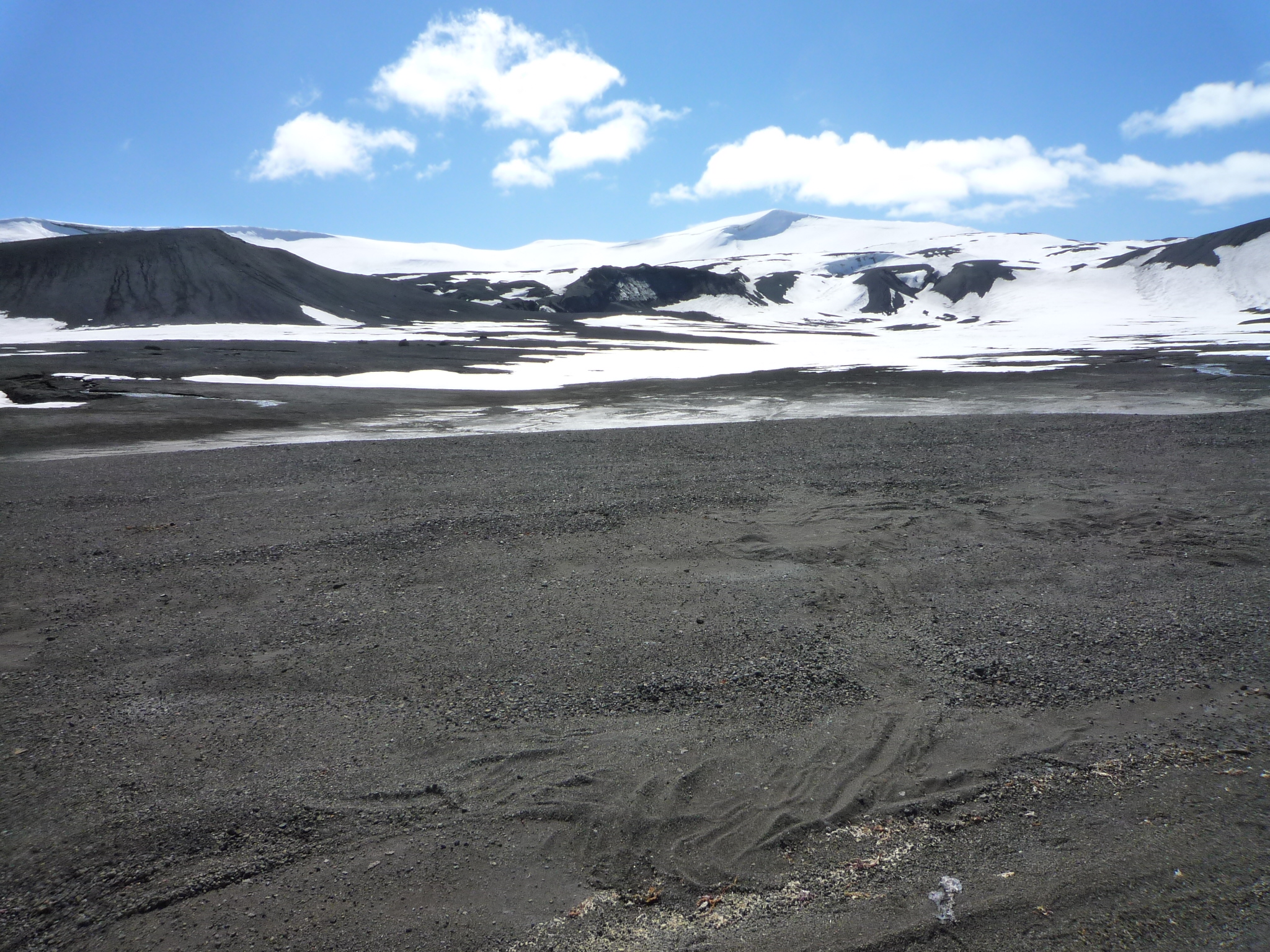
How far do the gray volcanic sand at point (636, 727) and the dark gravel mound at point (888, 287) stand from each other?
327ft

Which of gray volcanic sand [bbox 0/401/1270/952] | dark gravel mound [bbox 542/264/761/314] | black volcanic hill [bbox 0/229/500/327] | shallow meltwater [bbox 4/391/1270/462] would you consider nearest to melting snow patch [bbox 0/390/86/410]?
shallow meltwater [bbox 4/391/1270/462]

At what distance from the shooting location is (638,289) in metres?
101

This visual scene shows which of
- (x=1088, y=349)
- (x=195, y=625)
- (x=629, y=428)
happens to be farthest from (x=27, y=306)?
(x=1088, y=349)

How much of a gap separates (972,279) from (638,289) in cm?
4470

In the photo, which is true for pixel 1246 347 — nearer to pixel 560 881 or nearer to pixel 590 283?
pixel 560 881

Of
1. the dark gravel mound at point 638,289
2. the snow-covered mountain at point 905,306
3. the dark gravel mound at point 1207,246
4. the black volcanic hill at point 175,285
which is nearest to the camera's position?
the snow-covered mountain at point 905,306

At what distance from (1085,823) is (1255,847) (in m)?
0.64

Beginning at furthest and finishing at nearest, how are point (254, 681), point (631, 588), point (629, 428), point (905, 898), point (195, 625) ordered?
point (629, 428) → point (631, 588) → point (195, 625) → point (254, 681) → point (905, 898)

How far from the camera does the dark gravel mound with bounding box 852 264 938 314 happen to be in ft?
336

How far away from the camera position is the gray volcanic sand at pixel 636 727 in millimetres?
3100

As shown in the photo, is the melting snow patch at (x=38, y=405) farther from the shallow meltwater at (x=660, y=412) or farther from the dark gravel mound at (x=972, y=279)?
the dark gravel mound at (x=972, y=279)

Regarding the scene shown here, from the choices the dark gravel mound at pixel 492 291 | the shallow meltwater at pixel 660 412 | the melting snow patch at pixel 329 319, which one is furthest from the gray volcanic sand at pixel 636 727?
the dark gravel mound at pixel 492 291

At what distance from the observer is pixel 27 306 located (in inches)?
1988

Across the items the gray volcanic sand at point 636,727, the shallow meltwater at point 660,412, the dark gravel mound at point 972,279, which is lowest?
the gray volcanic sand at point 636,727
